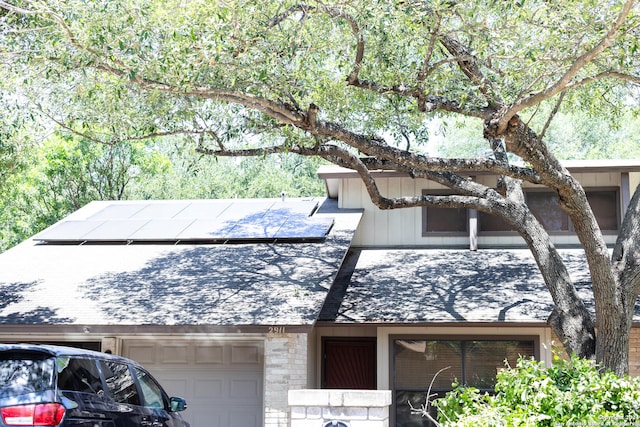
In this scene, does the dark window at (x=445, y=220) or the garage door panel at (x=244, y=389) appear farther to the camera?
the dark window at (x=445, y=220)

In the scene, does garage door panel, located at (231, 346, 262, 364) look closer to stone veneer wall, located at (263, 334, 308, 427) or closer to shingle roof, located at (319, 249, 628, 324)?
shingle roof, located at (319, 249, 628, 324)

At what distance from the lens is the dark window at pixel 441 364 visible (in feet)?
45.2

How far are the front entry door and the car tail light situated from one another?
8.72 meters

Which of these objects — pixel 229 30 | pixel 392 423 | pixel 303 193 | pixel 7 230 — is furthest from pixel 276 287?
pixel 303 193

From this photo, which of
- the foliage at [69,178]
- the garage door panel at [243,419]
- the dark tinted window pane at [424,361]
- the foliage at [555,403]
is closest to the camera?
the foliage at [555,403]

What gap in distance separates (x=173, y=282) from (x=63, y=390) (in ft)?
22.1

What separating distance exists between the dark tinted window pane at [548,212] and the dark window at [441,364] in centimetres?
337

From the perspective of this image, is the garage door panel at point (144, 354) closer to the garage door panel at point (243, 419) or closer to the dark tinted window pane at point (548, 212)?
the garage door panel at point (243, 419)

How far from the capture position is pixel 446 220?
1661cm

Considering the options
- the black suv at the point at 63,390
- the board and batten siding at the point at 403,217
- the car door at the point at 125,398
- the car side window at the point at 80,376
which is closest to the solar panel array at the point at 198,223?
the board and batten siding at the point at 403,217

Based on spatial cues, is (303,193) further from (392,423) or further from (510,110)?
(510,110)

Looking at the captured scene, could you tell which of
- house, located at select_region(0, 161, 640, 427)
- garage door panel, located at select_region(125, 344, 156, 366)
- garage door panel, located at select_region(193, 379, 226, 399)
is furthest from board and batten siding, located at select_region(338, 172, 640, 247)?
garage door panel, located at select_region(125, 344, 156, 366)

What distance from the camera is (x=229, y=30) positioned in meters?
10.3

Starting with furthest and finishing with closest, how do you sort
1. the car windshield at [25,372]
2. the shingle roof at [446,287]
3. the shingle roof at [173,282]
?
the shingle roof at [446,287], the shingle roof at [173,282], the car windshield at [25,372]
